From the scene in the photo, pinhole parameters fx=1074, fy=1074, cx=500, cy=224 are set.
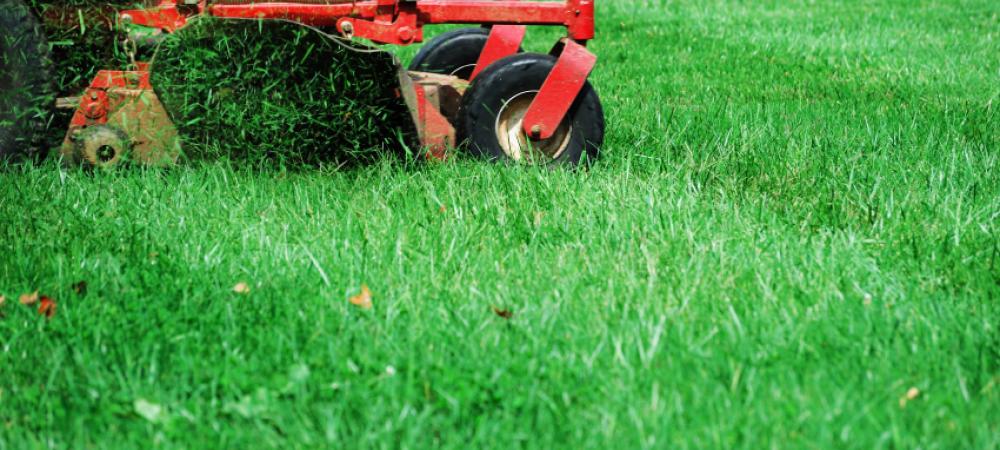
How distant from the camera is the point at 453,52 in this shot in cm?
496

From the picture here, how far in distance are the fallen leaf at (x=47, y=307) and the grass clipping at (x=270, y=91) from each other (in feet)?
4.05

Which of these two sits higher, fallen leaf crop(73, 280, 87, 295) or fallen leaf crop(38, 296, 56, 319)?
fallen leaf crop(38, 296, 56, 319)

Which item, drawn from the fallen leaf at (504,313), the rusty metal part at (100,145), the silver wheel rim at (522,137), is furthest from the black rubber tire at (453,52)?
the fallen leaf at (504,313)

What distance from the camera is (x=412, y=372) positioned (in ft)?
7.54

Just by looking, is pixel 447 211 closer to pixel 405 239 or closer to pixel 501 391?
pixel 405 239

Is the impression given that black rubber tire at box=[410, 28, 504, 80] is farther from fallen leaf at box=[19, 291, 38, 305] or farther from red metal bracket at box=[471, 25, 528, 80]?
fallen leaf at box=[19, 291, 38, 305]

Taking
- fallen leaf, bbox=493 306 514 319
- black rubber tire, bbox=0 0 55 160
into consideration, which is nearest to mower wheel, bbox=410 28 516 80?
black rubber tire, bbox=0 0 55 160

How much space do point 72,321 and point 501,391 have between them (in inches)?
42.7

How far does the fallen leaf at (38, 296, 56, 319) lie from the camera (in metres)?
2.61

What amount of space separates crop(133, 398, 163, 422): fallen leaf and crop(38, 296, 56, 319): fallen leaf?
1.82ft

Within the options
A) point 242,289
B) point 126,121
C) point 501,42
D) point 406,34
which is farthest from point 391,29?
point 242,289

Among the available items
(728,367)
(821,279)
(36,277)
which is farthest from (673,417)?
(36,277)

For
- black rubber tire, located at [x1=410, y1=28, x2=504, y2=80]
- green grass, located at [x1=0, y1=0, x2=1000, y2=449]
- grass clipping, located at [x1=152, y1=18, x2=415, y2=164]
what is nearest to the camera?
green grass, located at [x1=0, y1=0, x2=1000, y2=449]

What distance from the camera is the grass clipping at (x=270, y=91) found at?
12.2ft
